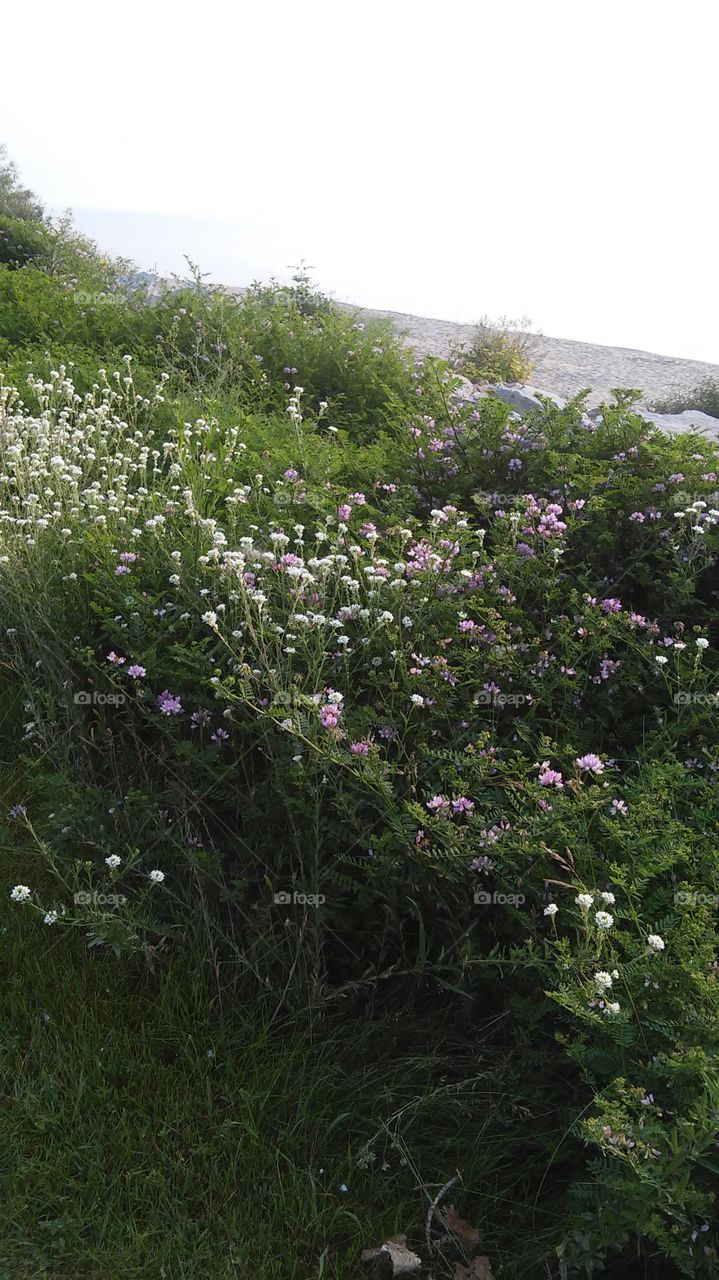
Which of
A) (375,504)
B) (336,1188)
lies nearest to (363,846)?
(336,1188)

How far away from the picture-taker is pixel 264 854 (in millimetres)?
3238

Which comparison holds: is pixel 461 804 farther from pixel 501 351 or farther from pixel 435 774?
pixel 501 351

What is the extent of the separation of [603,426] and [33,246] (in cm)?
1072

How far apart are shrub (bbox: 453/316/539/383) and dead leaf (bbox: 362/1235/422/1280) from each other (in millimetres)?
10046

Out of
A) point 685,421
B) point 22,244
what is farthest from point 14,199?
point 685,421

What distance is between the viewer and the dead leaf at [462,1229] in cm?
249

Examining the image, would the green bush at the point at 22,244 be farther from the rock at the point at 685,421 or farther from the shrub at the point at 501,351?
the rock at the point at 685,421

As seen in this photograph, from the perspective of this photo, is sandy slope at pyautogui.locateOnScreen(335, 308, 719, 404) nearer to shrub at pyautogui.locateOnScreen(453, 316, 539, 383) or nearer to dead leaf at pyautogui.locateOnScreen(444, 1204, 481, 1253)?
shrub at pyautogui.locateOnScreen(453, 316, 539, 383)

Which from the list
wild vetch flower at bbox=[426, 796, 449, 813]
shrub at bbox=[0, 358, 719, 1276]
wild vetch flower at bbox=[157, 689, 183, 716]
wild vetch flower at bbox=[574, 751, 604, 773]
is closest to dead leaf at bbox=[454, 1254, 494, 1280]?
shrub at bbox=[0, 358, 719, 1276]

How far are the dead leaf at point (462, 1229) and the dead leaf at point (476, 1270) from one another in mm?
50

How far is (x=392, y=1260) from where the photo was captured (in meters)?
2.41

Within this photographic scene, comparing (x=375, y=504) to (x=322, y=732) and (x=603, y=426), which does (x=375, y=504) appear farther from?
(x=322, y=732)

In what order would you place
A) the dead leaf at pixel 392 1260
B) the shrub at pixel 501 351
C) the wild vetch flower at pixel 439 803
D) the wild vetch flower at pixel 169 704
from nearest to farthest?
1. the dead leaf at pixel 392 1260
2. the wild vetch flower at pixel 439 803
3. the wild vetch flower at pixel 169 704
4. the shrub at pixel 501 351

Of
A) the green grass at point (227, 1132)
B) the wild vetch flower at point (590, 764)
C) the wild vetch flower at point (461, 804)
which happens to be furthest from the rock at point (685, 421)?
the green grass at point (227, 1132)
